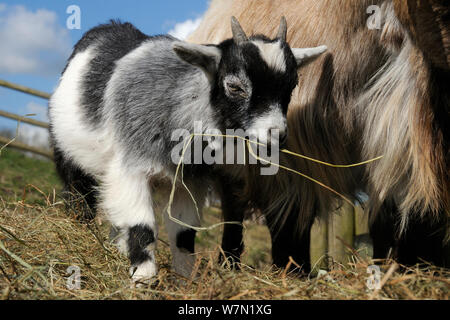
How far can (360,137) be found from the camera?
2998mm

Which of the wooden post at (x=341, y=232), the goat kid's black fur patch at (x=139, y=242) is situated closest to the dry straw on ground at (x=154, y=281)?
the goat kid's black fur patch at (x=139, y=242)

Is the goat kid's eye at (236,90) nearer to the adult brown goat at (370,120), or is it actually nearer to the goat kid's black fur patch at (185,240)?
the adult brown goat at (370,120)

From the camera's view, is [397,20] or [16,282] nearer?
[16,282]

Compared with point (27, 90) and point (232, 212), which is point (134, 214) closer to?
point (232, 212)

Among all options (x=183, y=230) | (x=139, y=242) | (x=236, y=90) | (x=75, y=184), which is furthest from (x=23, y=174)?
(x=236, y=90)

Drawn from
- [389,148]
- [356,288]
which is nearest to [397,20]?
[389,148]

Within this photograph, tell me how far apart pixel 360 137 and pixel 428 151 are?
0.48 meters

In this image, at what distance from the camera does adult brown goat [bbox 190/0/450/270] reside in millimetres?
2553

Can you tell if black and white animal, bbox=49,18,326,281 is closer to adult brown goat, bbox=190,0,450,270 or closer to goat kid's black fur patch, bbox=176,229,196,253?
goat kid's black fur patch, bbox=176,229,196,253

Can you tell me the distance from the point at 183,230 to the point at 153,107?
0.67 m

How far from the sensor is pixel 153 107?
2.74 m

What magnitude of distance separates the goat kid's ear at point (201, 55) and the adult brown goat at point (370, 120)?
66 centimetres
